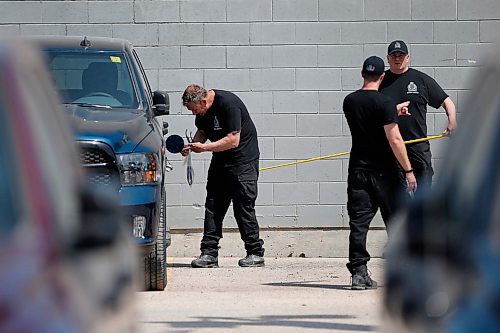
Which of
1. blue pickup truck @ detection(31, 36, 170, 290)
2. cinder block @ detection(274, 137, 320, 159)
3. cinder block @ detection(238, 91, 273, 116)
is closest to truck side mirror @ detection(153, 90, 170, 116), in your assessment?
blue pickup truck @ detection(31, 36, 170, 290)

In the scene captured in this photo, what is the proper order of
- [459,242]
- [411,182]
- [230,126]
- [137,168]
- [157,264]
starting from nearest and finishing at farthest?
[459,242]
[137,168]
[157,264]
[411,182]
[230,126]

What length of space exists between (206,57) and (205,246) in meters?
2.20

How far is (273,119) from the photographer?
13203 millimetres

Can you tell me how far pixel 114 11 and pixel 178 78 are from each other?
3.16ft

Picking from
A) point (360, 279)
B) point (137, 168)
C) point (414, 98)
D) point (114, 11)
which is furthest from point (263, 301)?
point (114, 11)

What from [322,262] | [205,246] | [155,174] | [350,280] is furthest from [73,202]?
[322,262]

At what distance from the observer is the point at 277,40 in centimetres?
1316

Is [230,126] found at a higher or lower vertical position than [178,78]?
lower

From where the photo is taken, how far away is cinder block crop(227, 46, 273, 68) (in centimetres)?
1312

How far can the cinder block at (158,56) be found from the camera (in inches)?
516

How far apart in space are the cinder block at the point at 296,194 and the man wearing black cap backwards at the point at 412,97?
83.7 inches

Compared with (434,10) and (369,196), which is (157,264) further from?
(434,10)

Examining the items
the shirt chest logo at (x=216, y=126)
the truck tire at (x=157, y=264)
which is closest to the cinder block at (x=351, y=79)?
the shirt chest logo at (x=216, y=126)

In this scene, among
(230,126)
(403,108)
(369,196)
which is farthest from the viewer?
(230,126)
